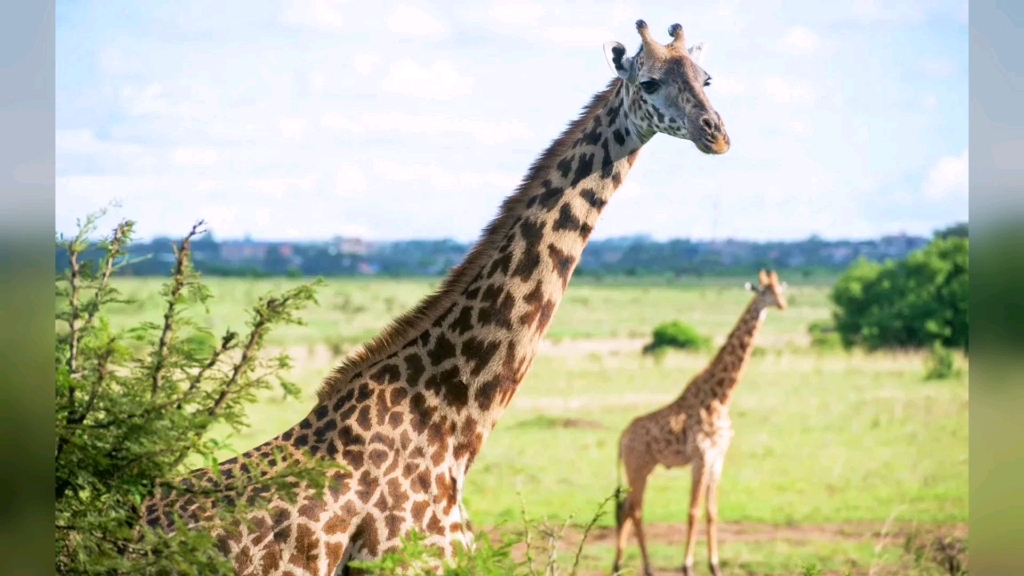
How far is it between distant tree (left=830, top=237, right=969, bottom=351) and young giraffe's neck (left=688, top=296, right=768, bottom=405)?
17.3 meters

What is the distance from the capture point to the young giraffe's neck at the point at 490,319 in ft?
9.73

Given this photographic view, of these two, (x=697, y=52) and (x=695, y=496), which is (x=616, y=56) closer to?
(x=697, y=52)

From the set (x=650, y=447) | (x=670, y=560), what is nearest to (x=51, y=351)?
(x=650, y=447)

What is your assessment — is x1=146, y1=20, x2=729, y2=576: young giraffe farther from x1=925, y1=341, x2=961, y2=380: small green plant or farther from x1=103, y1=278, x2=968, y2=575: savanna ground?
x1=925, y1=341, x2=961, y2=380: small green plant

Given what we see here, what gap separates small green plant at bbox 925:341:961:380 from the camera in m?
22.5

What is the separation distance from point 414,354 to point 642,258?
3702 cm

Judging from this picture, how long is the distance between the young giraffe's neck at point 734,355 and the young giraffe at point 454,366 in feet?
16.6

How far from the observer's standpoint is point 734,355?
8.18 metres

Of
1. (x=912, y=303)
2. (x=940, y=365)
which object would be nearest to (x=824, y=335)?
(x=912, y=303)

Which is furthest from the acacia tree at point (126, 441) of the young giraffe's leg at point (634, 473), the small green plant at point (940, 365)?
the small green plant at point (940, 365)

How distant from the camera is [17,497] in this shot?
4.97 feet

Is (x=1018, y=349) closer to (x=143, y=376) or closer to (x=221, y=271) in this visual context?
(x=143, y=376)

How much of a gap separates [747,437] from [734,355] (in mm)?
11729

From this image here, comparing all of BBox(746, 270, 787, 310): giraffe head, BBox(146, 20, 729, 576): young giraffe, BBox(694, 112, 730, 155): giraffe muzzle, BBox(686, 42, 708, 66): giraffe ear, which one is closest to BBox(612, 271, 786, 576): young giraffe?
BBox(746, 270, 787, 310): giraffe head
